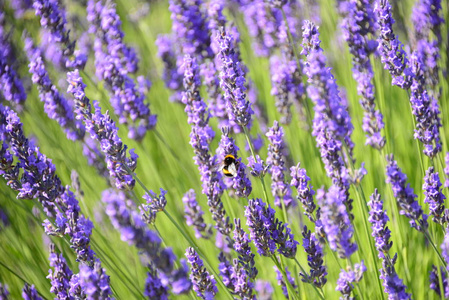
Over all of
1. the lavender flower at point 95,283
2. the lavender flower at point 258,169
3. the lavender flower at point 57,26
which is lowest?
the lavender flower at point 95,283

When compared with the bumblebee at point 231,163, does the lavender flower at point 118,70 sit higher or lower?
higher

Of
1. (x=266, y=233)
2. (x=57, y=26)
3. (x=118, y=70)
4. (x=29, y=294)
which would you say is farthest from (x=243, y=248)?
(x=57, y=26)

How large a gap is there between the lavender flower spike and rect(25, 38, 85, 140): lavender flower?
126cm

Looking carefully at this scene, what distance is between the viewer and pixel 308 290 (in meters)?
2.90

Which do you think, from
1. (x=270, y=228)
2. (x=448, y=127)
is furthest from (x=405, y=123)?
(x=270, y=228)

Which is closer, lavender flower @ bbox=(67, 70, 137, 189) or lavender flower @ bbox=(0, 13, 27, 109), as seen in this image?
lavender flower @ bbox=(67, 70, 137, 189)

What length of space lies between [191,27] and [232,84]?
122 cm

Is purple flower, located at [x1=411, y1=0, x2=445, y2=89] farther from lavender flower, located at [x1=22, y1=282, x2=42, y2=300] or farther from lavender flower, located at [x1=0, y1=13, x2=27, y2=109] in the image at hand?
lavender flower, located at [x1=0, y1=13, x2=27, y2=109]

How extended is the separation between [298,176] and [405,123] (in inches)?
74.7

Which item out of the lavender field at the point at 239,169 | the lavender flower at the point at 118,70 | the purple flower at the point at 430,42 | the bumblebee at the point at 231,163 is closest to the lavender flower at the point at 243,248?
the lavender field at the point at 239,169

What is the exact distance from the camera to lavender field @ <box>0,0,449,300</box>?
195 centimetres

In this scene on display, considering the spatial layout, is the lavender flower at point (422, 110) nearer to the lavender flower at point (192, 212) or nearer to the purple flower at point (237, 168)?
the purple flower at point (237, 168)

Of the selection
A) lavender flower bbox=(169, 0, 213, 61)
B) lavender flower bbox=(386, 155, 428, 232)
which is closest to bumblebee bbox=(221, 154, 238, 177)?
lavender flower bbox=(386, 155, 428, 232)

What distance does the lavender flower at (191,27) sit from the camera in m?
3.21
